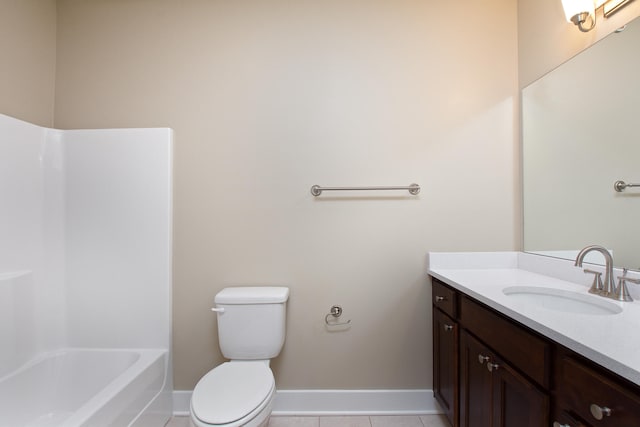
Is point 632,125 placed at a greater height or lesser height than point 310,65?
lesser

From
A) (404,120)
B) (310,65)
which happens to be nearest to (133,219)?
(310,65)

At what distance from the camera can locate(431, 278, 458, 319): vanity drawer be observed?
1.39 metres

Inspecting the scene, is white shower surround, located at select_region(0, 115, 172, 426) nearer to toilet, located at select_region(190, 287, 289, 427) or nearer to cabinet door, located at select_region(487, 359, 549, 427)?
toilet, located at select_region(190, 287, 289, 427)

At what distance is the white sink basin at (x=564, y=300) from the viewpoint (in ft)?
3.49

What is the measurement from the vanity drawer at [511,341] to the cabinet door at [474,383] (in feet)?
0.19

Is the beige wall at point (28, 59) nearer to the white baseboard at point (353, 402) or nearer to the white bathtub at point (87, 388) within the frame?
the white bathtub at point (87, 388)

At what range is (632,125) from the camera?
43.9 inches

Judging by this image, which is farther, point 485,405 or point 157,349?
point 157,349

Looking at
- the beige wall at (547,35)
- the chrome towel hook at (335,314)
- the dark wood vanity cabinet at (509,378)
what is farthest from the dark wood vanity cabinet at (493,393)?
the beige wall at (547,35)

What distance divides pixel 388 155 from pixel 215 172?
3.49 feet

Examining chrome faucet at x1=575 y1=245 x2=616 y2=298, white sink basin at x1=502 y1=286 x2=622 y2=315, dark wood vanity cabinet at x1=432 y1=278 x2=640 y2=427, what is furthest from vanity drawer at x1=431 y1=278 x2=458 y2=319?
chrome faucet at x1=575 y1=245 x2=616 y2=298

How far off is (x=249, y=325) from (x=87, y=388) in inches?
38.9

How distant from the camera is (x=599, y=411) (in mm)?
656

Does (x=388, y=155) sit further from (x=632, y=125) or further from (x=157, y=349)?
(x=157, y=349)
